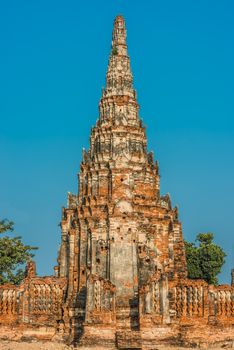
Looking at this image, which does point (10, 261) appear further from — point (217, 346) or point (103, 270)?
point (217, 346)

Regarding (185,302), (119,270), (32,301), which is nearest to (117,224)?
(119,270)

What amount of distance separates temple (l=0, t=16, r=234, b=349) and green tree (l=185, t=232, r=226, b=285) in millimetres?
10577

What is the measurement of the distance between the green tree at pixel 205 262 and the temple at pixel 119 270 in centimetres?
1058

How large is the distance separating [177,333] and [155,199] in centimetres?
1291

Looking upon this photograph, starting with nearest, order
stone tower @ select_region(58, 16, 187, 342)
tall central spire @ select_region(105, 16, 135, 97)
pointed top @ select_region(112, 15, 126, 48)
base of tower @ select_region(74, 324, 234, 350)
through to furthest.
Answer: base of tower @ select_region(74, 324, 234, 350), stone tower @ select_region(58, 16, 187, 342), tall central spire @ select_region(105, 16, 135, 97), pointed top @ select_region(112, 15, 126, 48)

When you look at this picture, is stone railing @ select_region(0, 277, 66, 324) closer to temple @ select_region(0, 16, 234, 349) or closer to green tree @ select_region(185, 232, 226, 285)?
temple @ select_region(0, 16, 234, 349)

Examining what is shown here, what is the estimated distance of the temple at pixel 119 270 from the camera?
52562 millimetres

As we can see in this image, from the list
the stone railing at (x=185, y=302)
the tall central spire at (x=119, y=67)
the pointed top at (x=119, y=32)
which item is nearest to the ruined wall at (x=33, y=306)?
the stone railing at (x=185, y=302)

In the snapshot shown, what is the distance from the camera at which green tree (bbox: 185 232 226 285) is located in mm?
73062

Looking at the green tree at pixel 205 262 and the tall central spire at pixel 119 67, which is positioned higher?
the tall central spire at pixel 119 67

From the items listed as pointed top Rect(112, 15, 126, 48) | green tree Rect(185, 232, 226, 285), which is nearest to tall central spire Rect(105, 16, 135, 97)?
→ pointed top Rect(112, 15, 126, 48)

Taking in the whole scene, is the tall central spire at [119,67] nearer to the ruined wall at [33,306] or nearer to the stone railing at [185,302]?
the ruined wall at [33,306]

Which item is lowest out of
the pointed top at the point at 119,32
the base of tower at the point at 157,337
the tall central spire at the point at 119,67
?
the base of tower at the point at 157,337

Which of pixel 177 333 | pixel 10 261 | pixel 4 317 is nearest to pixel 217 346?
pixel 177 333
